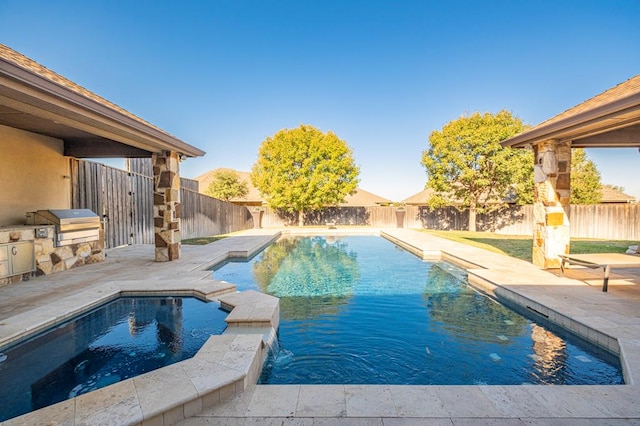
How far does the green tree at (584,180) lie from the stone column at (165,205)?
94.0 feet

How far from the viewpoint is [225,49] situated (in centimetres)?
1295

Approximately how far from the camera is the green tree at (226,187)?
41.2 metres

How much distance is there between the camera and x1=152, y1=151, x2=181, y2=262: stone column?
7625 millimetres

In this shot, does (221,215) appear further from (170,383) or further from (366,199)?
(366,199)

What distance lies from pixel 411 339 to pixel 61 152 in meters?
9.46

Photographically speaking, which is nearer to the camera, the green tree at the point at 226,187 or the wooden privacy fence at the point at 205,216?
the wooden privacy fence at the point at 205,216

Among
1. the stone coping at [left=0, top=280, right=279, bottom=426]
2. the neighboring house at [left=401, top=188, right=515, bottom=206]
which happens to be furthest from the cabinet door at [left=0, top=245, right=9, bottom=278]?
the neighboring house at [left=401, top=188, right=515, bottom=206]

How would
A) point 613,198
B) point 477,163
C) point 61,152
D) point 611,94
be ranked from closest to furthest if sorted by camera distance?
point 611,94 < point 61,152 < point 477,163 < point 613,198

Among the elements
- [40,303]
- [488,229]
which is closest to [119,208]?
[40,303]

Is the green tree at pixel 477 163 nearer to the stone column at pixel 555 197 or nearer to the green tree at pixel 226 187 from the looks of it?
the stone column at pixel 555 197

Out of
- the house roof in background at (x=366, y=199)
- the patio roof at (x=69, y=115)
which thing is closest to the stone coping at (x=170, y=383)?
the patio roof at (x=69, y=115)

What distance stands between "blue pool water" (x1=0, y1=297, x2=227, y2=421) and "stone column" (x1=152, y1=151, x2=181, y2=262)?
120 inches

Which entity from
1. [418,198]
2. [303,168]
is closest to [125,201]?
[303,168]

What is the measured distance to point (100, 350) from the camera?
3.29 m
